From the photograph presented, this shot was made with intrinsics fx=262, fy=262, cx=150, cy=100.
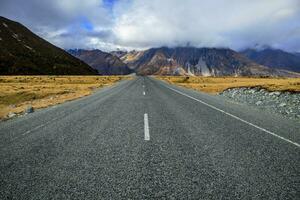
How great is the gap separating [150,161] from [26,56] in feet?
A: 546

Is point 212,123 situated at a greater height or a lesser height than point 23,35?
lesser

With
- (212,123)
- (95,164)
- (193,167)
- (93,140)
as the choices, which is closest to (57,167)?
(95,164)

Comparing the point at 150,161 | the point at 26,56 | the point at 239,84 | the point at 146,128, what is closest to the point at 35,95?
the point at 146,128

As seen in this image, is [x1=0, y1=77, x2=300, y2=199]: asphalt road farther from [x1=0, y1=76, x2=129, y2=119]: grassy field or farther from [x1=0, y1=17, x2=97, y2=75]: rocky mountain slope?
[x1=0, y1=17, x2=97, y2=75]: rocky mountain slope

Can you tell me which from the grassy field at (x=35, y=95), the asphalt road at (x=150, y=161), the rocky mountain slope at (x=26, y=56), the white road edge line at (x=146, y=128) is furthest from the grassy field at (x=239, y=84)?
the rocky mountain slope at (x=26, y=56)

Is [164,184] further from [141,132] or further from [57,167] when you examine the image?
[141,132]

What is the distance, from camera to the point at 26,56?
503 feet

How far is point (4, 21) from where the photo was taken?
189 metres

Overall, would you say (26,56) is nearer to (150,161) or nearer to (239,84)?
(239,84)

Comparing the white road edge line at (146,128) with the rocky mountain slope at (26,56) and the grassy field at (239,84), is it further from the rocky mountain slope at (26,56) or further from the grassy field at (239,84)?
the rocky mountain slope at (26,56)

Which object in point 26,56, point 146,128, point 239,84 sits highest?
point 26,56

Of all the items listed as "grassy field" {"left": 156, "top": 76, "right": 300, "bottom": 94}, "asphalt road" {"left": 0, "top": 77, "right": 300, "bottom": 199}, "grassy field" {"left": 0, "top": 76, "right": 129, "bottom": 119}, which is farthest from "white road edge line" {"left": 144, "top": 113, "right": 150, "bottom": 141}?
"grassy field" {"left": 156, "top": 76, "right": 300, "bottom": 94}

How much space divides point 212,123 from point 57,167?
246 inches

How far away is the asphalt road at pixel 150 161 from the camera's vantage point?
4438 mm
